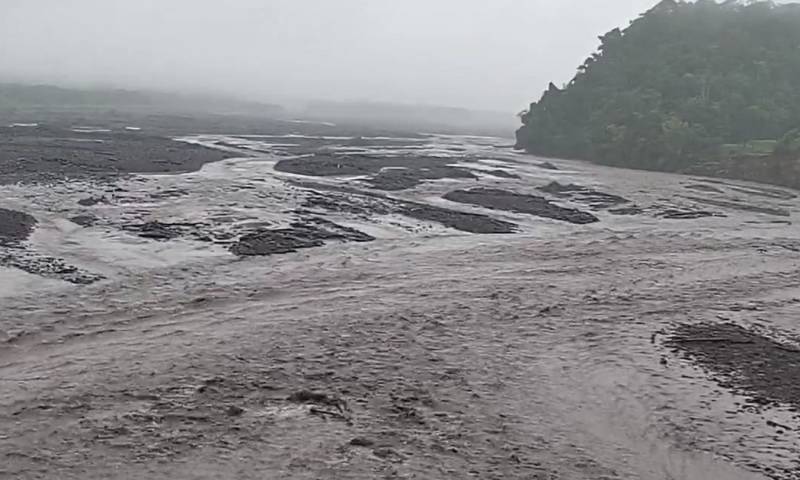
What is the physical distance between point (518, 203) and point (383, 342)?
59.3 feet

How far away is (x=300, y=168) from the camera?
1534 inches

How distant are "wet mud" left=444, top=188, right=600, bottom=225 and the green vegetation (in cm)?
1968

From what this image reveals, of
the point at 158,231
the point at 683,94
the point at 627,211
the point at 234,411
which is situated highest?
the point at 683,94

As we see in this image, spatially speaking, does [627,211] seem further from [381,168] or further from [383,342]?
[383,342]

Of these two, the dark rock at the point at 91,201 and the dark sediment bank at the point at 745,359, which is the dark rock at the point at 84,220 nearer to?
the dark rock at the point at 91,201

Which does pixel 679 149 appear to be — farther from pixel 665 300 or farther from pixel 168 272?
pixel 168 272

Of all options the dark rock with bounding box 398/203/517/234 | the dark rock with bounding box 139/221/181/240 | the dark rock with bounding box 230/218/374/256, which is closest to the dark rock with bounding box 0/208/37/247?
the dark rock with bounding box 139/221/181/240

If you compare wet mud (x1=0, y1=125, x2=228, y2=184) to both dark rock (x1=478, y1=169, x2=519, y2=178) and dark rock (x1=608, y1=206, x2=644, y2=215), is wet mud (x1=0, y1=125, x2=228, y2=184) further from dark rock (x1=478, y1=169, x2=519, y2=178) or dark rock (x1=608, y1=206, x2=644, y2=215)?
dark rock (x1=608, y1=206, x2=644, y2=215)

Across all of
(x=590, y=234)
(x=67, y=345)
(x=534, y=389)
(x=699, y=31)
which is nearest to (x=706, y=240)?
(x=590, y=234)

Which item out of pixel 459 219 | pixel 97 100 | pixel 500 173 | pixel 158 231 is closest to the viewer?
pixel 158 231

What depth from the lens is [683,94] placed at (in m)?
56.1

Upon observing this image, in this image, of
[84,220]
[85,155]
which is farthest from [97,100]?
[84,220]

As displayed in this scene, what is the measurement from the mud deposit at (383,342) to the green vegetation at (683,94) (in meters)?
25.4

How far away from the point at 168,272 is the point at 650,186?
1135 inches
